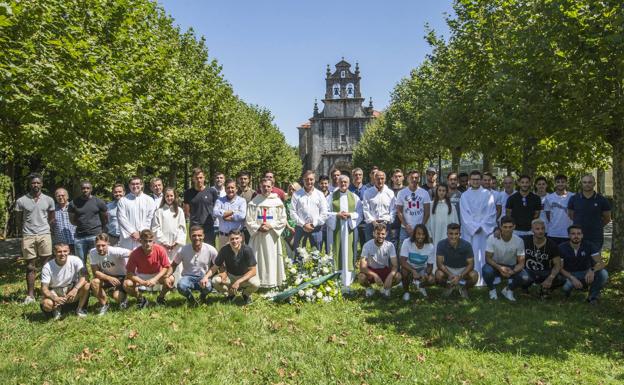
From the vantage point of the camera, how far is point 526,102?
10562 millimetres

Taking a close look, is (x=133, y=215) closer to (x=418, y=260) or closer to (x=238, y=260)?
(x=238, y=260)

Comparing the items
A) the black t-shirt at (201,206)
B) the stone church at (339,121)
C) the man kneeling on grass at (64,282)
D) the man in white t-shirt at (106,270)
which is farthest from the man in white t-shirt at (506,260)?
the stone church at (339,121)

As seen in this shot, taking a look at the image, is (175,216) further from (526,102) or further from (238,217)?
(526,102)

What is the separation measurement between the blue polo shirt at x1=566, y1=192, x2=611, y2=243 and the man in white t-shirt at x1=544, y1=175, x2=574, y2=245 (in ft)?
1.29

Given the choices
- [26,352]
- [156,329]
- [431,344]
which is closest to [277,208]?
[156,329]

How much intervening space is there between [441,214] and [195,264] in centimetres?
507

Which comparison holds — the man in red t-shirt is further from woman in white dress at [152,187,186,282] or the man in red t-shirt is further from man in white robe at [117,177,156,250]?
man in white robe at [117,177,156,250]

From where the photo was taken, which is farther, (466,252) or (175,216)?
(175,216)

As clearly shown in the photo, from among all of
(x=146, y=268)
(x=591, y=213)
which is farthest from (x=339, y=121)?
(x=146, y=268)

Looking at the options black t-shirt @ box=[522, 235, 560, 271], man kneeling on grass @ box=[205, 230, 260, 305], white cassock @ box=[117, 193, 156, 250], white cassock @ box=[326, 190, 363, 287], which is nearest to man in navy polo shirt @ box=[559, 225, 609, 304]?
black t-shirt @ box=[522, 235, 560, 271]

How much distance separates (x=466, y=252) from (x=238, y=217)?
447 cm

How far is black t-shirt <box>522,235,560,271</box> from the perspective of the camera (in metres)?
8.62

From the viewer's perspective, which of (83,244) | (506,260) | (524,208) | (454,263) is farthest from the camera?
(524,208)

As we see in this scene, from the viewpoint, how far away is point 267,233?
29.9 ft
